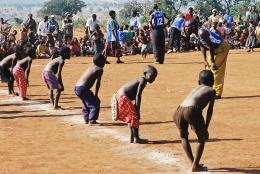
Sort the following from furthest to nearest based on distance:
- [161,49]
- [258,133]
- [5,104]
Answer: [161,49]
[5,104]
[258,133]

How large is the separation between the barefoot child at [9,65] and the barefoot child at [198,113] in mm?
7334

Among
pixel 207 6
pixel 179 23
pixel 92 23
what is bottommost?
pixel 207 6

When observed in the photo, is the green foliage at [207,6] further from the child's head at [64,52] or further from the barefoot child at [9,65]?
the child's head at [64,52]

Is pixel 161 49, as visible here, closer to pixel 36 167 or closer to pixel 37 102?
pixel 37 102

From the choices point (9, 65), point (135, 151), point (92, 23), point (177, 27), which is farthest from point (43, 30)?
point (135, 151)

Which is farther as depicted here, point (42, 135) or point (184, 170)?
point (42, 135)

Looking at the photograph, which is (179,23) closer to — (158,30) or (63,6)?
(158,30)

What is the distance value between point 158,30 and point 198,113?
12.8 meters

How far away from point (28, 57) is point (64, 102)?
4.14ft

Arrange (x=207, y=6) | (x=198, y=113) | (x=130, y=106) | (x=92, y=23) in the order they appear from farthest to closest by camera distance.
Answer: (x=207, y=6), (x=92, y=23), (x=130, y=106), (x=198, y=113)

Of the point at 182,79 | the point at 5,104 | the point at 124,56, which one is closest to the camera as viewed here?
the point at 5,104

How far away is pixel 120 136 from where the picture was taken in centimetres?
971

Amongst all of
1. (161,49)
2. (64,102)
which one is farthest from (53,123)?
(161,49)

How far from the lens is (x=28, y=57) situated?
13500 millimetres
